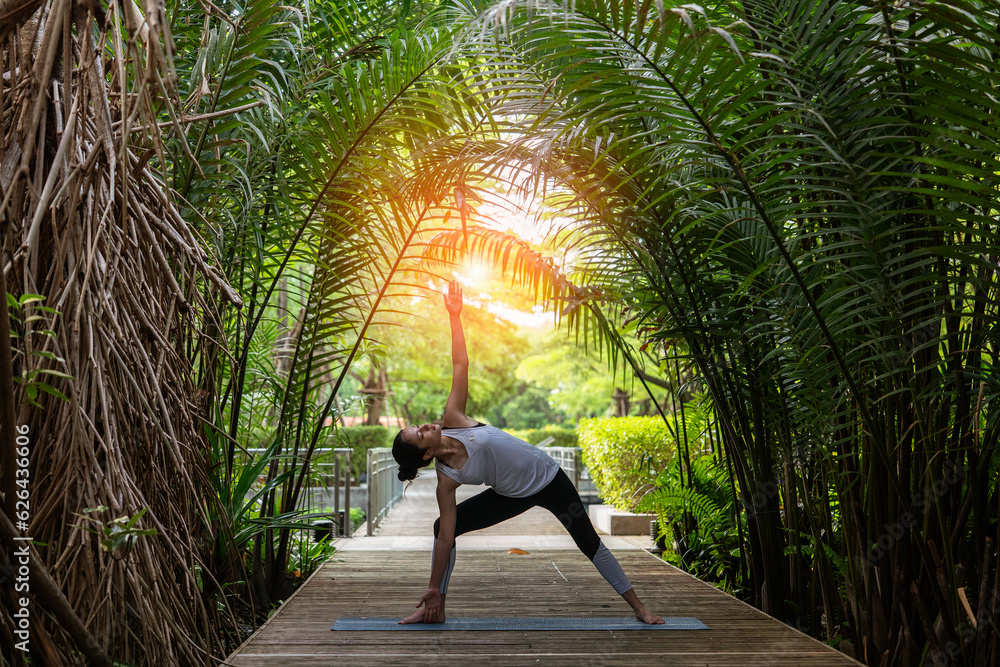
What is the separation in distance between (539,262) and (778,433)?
2.68 meters

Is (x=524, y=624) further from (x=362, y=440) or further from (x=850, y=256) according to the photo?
(x=362, y=440)

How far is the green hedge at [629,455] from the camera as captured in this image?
7848mm

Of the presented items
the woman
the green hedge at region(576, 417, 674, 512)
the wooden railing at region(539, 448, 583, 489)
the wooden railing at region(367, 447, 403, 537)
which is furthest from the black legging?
the wooden railing at region(539, 448, 583, 489)

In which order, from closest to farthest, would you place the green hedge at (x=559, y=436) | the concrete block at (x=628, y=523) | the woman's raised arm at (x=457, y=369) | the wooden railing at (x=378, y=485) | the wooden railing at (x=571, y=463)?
1. the woman's raised arm at (x=457, y=369)
2. the concrete block at (x=628, y=523)
3. the wooden railing at (x=378, y=485)
4. the wooden railing at (x=571, y=463)
5. the green hedge at (x=559, y=436)

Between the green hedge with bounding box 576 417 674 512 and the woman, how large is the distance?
3.69 meters

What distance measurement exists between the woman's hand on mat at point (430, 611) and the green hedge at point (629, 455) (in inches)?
159

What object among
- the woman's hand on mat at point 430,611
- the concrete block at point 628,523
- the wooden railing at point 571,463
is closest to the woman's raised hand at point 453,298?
the woman's hand on mat at point 430,611

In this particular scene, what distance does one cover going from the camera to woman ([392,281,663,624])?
12.3ft

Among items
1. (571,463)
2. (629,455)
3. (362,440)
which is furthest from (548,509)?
(362,440)

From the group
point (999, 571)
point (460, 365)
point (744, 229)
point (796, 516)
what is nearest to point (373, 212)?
point (460, 365)

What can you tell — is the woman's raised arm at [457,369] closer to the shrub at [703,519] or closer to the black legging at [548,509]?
the black legging at [548,509]

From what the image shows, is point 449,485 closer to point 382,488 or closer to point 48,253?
point 48,253

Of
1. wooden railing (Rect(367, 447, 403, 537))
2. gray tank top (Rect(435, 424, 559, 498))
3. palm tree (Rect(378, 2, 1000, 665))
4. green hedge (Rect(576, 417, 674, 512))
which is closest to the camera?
palm tree (Rect(378, 2, 1000, 665))

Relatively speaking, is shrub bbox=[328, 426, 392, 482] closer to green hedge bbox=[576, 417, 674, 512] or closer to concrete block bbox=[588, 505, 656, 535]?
green hedge bbox=[576, 417, 674, 512]
